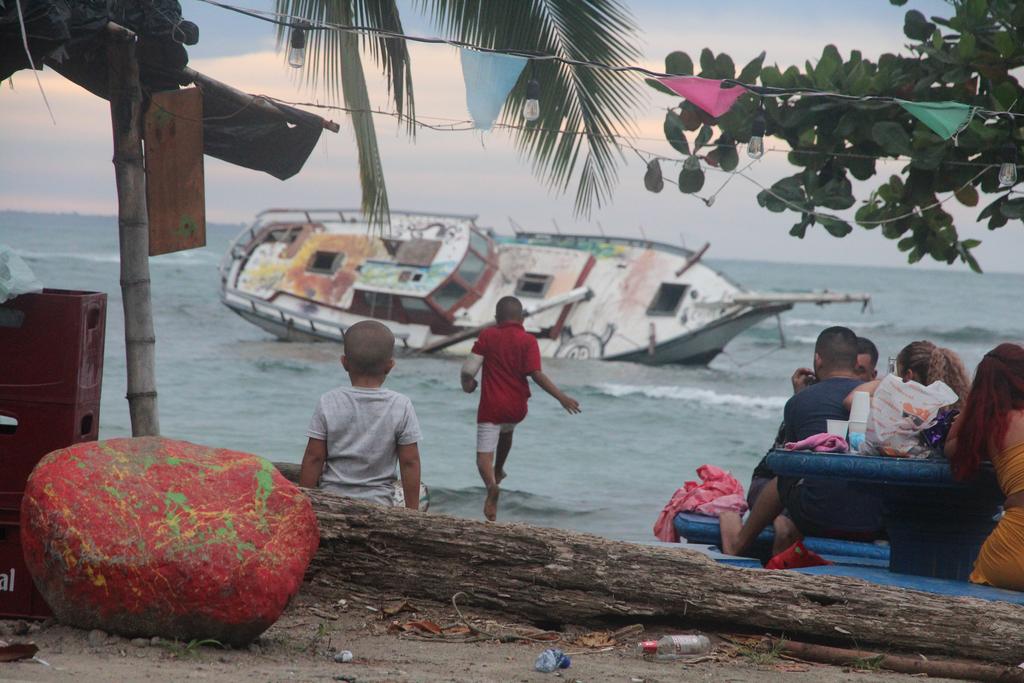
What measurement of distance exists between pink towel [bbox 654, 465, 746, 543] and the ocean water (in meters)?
3.34

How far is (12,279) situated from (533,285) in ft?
75.7

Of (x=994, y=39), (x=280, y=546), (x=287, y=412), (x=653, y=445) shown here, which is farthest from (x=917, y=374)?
(x=287, y=412)

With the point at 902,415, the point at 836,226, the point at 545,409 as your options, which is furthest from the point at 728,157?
the point at 545,409

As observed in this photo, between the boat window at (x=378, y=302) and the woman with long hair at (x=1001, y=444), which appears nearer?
the woman with long hair at (x=1001, y=444)

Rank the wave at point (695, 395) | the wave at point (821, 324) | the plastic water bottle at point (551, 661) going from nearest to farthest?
the plastic water bottle at point (551, 661)
the wave at point (695, 395)
the wave at point (821, 324)

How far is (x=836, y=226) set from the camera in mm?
6633

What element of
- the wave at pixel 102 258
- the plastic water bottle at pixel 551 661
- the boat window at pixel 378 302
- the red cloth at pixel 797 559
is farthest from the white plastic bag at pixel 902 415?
the wave at pixel 102 258

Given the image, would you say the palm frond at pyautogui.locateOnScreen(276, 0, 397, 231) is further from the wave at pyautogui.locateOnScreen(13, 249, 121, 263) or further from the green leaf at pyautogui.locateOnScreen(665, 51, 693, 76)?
the wave at pyautogui.locateOnScreen(13, 249, 121, 263)

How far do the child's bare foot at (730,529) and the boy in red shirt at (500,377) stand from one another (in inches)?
93.7

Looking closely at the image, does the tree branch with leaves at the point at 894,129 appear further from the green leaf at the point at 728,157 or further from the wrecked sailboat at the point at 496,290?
the wrecked sailboat at the point at 496,290

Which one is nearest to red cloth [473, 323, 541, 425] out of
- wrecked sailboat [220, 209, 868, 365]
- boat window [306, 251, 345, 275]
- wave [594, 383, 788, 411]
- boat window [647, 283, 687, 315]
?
wave [594, 383, 788, 411]

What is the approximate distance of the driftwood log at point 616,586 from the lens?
4.26 m

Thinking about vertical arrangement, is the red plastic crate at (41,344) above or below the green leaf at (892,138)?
below

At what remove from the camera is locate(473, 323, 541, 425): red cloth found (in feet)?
27.3
